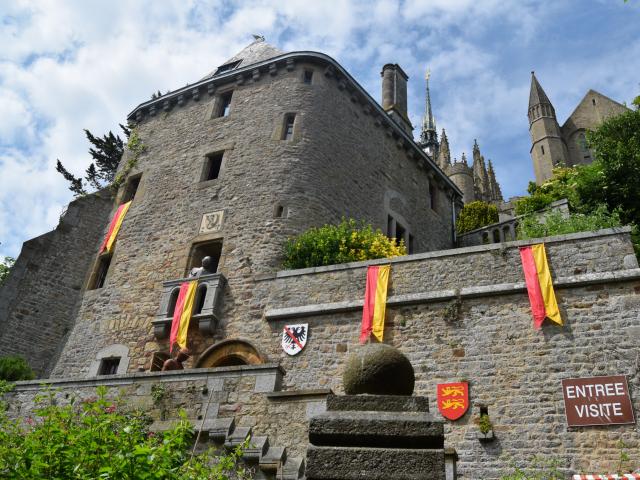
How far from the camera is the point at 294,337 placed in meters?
10.8

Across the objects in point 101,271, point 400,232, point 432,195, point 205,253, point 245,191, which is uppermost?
point 432,195

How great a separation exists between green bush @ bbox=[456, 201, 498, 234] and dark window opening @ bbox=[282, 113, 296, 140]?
871 centimetres

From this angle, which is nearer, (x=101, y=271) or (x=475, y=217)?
(x=101, y=271)

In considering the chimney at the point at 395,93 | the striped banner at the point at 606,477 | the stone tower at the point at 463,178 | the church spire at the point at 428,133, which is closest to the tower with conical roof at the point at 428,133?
the church spire at the point at 428,133

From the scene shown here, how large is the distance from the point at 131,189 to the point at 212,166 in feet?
10.1

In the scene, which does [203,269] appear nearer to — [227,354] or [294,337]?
[227,354]

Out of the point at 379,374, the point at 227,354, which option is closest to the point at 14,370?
the point at 227,354

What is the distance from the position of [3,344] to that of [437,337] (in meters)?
11.4

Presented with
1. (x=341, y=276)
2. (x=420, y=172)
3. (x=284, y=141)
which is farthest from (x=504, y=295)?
(x=420, y=172)

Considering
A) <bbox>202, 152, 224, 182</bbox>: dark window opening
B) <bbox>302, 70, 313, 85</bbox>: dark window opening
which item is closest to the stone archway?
<bbox>202, 152, 224, 182</bbox>: dark window opening

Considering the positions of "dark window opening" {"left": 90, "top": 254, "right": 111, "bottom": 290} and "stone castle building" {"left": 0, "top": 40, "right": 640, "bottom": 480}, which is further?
"dark window opening" {"left": 90, "top": 254, "right": 111, "bottom": 290}

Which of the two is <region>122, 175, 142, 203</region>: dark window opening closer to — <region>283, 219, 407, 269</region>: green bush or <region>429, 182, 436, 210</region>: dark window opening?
<region>283, 219, 407, 269</region>: green bush

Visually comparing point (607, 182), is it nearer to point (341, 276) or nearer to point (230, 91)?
point (341, 276)

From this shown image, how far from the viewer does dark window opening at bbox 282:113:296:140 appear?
1519 centimetres
